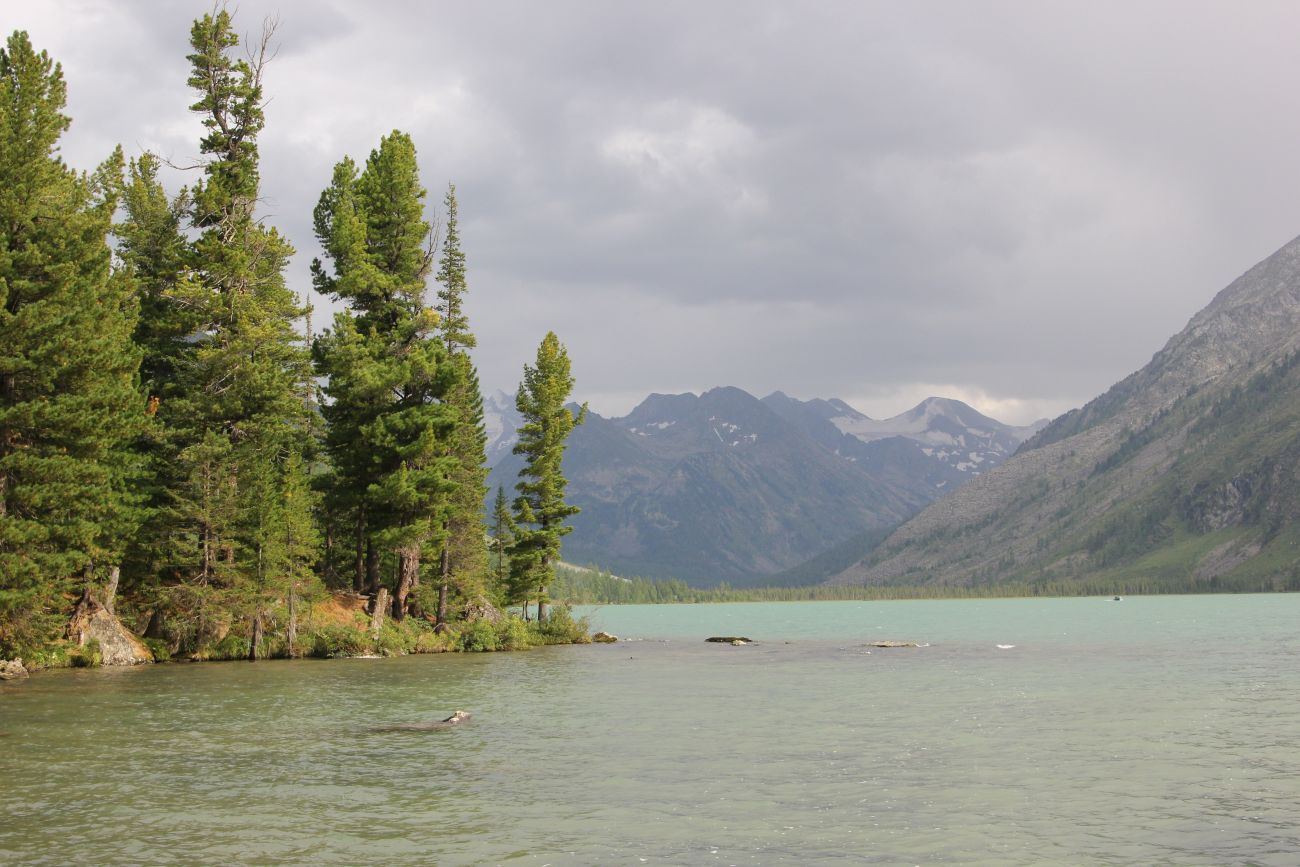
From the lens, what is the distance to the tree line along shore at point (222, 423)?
4909cm

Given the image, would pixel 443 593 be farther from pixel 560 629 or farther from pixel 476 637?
pixel 560 629

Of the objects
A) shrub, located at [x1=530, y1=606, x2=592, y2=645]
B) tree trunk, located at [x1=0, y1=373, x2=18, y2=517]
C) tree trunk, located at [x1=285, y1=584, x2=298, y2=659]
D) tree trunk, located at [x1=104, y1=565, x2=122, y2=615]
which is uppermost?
tree trunk, located at [x1=0, y1=373, x2=18, y2=517]

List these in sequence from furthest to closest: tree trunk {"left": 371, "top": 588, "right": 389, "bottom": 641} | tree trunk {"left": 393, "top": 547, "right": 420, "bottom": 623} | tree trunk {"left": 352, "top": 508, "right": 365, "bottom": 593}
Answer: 1. tree trunk {"left": 352, "top": 508, "right": 365, "bottom": 593}
2. tree trunk {"left": 393, "top": 547, "right": 420, "bottom": 623}
3. tree trunk {"left": 371, "top": 588, "right": 389, "bottom": 641}

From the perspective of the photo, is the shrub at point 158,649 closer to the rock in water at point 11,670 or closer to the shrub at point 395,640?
the rock in water at point 11,670

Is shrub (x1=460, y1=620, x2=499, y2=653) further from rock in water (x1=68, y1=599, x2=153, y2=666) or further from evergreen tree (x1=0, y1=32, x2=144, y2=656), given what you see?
evergreen tree (x1=0, y1=32, x2=144, y2=656)

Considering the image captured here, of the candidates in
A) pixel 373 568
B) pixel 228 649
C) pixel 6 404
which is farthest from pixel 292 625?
pixel 6 404

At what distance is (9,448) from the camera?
49031 mm

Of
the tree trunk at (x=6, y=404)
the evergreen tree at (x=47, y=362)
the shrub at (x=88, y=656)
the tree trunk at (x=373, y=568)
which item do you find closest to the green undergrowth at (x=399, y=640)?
the shrub at (x=88, y=656)

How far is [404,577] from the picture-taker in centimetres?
7519

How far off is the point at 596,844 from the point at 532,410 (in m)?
70.9

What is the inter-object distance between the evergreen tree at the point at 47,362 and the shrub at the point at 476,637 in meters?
31.0

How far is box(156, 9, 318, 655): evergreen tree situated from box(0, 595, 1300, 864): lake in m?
9.79

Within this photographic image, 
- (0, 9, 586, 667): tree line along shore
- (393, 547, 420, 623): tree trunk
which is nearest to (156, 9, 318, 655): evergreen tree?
(0, 9, 586, 667): tree line along shore

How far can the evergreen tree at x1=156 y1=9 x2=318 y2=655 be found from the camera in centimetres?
6288
